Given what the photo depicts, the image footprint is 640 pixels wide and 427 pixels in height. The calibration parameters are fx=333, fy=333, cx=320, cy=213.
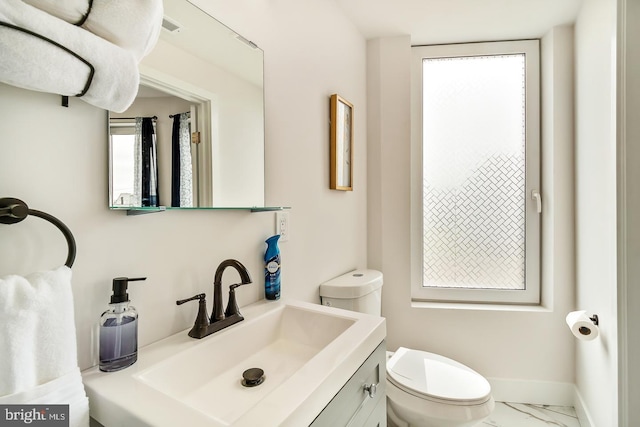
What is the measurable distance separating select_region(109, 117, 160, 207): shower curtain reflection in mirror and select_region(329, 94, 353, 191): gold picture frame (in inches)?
38.3

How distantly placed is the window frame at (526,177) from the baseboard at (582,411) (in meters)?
0.53

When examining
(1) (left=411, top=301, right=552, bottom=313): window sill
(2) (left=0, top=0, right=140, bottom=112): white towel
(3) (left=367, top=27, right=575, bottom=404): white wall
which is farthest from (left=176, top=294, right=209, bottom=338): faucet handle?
(1) (left=411, top=301, right=552, bottom=313): window sill

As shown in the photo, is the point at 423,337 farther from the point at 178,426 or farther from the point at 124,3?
the point at 124,3

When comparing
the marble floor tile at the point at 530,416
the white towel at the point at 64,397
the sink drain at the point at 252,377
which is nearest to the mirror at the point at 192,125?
the white towel at the point at 64,397

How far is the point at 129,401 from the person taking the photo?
1.85 feet

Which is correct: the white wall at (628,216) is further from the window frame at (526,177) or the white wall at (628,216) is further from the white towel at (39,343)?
the white towel at (39,343)

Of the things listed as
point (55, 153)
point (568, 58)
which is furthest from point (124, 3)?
point (568, 58)

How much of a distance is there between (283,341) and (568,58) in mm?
2170

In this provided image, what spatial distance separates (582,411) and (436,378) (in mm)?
1012

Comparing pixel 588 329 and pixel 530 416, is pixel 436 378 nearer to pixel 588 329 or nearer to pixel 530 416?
pixel 588 329

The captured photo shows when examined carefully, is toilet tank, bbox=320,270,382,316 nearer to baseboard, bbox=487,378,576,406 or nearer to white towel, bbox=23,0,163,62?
baseboard, bbox=487,378,576,406

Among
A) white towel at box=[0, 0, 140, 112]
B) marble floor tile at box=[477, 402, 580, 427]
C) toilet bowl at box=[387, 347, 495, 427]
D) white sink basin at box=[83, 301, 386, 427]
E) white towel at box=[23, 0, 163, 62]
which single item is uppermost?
white towel at box=[23, 0, 163, 62]

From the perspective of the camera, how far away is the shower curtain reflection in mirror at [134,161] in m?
0.72

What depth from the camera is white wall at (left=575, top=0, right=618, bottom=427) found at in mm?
1388
